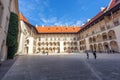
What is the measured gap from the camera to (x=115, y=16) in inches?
1198

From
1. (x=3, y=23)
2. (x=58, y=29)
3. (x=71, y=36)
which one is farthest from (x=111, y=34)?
(x=58, y=29)

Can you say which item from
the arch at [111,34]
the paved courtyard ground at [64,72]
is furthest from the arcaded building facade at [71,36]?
the paved courtyard ground at [64,72]

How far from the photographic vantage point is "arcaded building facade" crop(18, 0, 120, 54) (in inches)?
1339

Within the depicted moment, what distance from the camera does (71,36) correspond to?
2357 inches

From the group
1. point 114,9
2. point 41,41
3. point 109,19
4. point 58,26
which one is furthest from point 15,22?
point 58,26

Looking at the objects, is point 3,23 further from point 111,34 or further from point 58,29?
Result: point 58,29

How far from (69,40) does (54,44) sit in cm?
927

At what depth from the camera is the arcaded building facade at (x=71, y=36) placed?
34000 millimetres

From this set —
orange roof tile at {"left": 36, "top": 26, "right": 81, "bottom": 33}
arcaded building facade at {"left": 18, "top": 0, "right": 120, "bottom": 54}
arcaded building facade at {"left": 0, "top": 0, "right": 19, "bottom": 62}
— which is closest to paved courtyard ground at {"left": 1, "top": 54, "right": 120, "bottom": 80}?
arcaded building facade at {"left": 0, "top": 0, "right": 19, "bottom": 62}

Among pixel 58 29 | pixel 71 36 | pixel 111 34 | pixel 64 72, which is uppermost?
pixel 58 29

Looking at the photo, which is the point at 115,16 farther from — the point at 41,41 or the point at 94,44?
the point at 41,41

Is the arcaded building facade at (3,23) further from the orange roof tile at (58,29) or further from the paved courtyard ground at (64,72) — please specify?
the orange roof tile at (58,29)

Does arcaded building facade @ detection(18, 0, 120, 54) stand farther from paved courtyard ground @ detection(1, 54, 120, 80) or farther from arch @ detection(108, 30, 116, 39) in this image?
paved courtyard ground @ detection(1, 54, 120, 80)

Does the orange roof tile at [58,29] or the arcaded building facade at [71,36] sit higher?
the orange roof tile at [58,29]
